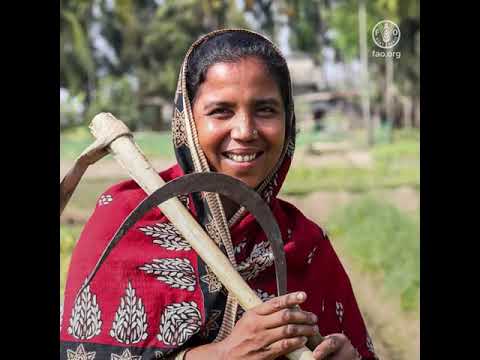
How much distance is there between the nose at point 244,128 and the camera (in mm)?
1847

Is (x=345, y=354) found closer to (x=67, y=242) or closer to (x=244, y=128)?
(x=244, y=128)

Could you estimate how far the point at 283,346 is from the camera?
1.67 m

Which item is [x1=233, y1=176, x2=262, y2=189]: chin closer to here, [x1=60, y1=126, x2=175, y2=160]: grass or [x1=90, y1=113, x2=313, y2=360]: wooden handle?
[x1=90, y1=113, x2=313, y2=360]: wooden handle

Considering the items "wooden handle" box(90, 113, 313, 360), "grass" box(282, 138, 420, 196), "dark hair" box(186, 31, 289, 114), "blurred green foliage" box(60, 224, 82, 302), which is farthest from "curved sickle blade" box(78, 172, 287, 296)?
"grass" box(282, 138, 420, 196)

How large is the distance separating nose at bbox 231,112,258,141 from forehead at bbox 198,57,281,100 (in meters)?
0.06

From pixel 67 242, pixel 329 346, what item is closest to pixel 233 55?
pixel 329 346

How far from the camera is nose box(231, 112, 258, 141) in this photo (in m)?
1.85

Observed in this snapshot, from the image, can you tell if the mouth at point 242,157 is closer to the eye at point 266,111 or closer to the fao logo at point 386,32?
the eye at point 266,111

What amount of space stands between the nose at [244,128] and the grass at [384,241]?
528cm

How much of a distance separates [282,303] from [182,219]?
345 millimetres

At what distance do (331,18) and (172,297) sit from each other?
976 cm

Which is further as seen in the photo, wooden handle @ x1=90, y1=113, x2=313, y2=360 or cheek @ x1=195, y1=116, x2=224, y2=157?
cheek @ x1=195, y1=116, x2=224, y2=157

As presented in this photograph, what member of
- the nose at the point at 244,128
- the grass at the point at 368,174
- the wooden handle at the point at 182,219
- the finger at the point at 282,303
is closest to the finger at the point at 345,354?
the wooden handle at the point at 182,219

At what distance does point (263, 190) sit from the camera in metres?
2.03
